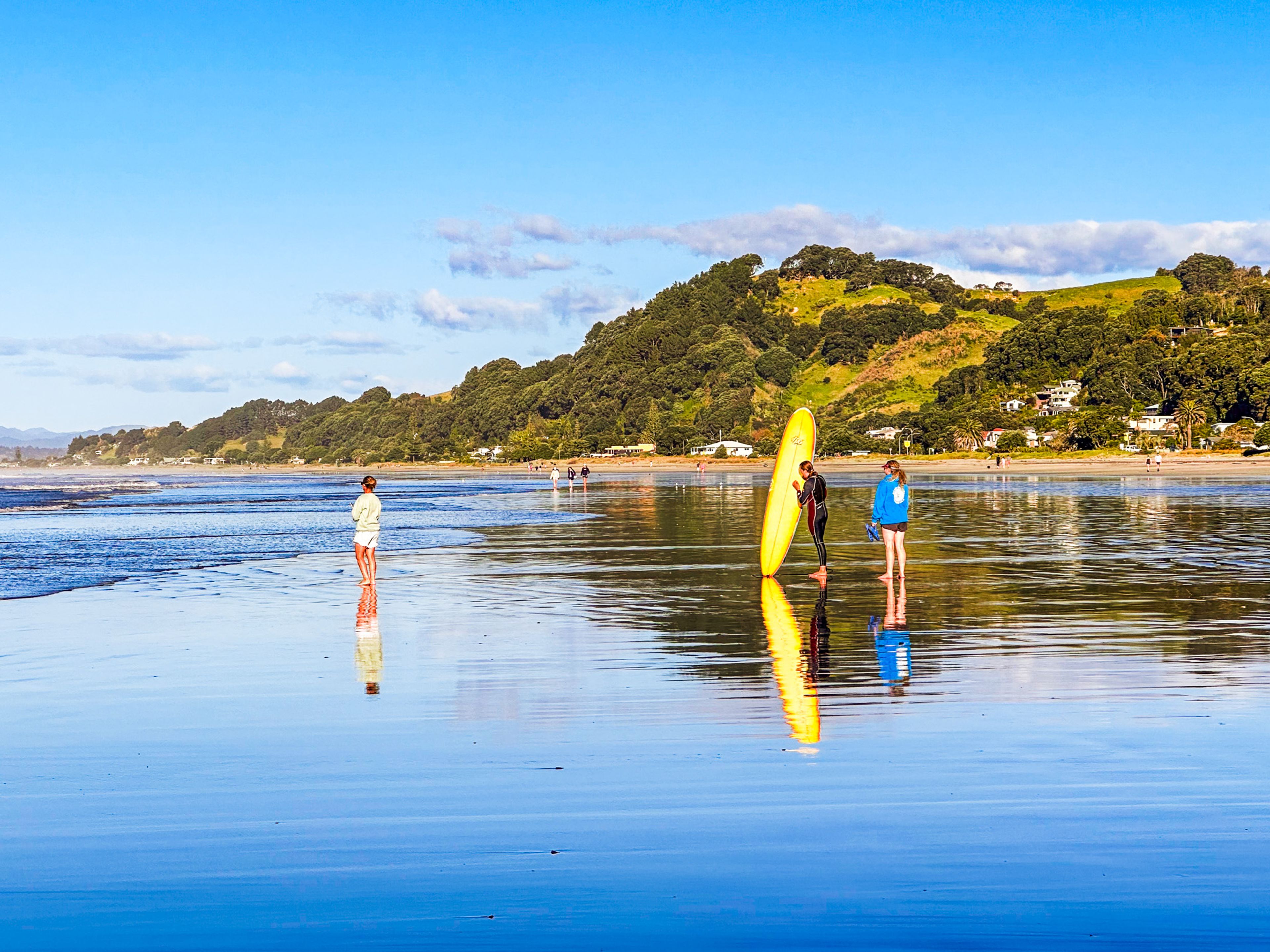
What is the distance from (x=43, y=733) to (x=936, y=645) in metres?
8.39

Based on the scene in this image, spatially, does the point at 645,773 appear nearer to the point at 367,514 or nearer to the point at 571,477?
the point at 367,514

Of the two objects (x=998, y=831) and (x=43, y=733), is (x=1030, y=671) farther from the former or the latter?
(x=43, y=733)

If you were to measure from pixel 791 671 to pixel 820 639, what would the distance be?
2.07m

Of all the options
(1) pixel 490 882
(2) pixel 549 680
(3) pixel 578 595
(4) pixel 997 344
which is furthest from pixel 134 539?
(4) pixel 997 344

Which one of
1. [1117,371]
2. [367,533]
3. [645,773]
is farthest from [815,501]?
[1117,371]

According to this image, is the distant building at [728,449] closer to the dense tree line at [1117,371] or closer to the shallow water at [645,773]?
the dense tree line at [1117,371]

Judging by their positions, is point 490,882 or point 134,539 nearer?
point 490,882

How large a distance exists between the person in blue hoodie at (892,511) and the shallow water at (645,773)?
4.46 feet

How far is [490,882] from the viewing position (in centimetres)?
541

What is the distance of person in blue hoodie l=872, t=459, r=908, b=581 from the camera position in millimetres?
17672

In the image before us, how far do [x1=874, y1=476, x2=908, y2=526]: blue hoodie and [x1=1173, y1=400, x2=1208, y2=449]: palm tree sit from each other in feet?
409

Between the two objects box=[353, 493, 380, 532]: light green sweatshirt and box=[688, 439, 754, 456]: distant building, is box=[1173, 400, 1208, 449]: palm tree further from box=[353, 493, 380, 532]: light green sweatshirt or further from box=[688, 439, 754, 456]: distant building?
box=[353, 493, 380, 532]: light green sweatshirt

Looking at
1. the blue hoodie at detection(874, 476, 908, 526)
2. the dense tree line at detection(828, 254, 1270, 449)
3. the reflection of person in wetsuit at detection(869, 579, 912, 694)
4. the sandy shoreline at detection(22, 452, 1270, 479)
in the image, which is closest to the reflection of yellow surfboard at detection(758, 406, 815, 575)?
the blue hoodie at detection(874, 476, 908, 526)

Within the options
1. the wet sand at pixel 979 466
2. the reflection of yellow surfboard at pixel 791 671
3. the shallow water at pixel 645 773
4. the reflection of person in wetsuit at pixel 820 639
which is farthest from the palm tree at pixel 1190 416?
the reflection of yellow surfboard at pixel 791 671
